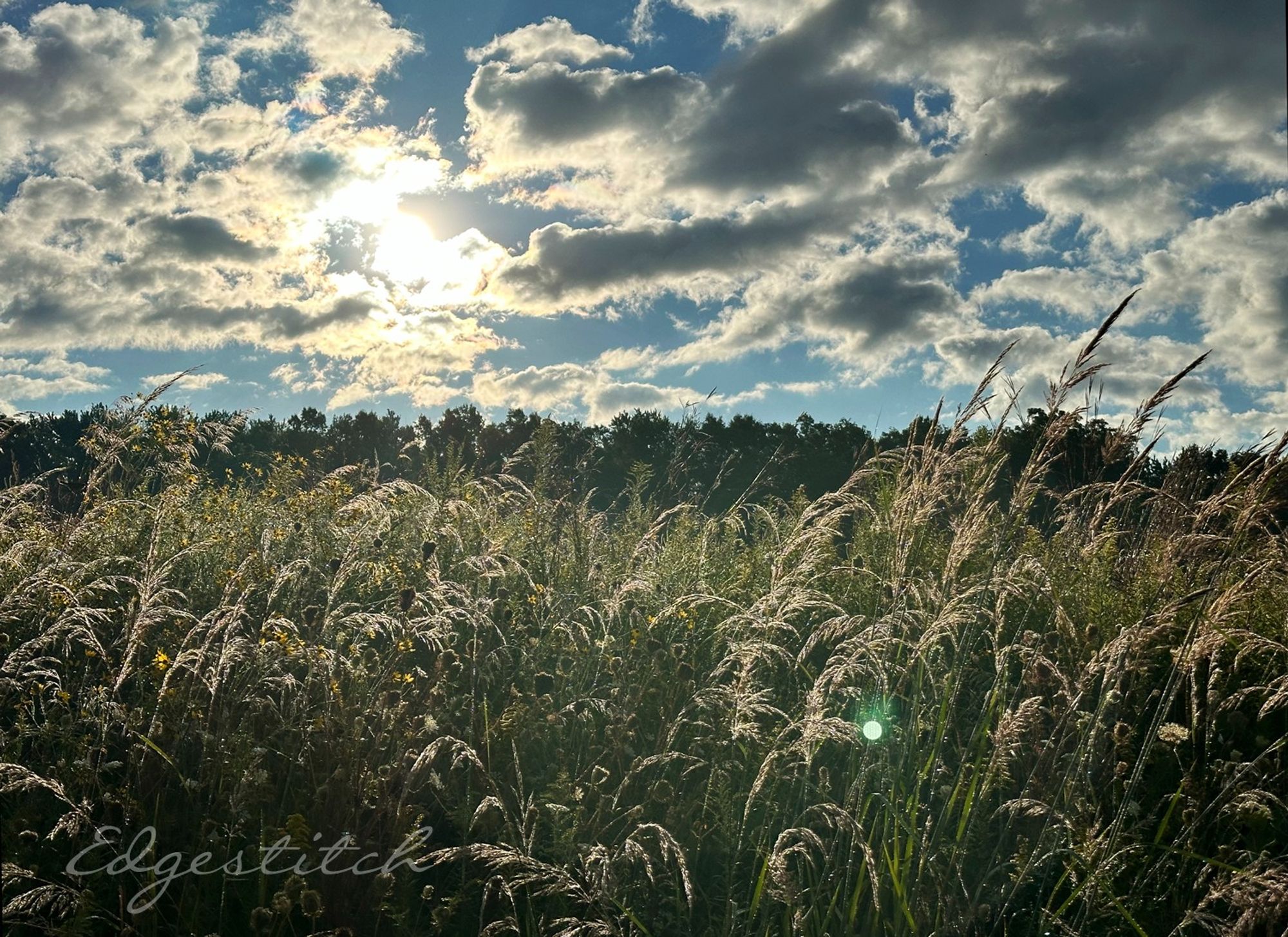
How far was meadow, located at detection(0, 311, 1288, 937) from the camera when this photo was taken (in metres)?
2.57

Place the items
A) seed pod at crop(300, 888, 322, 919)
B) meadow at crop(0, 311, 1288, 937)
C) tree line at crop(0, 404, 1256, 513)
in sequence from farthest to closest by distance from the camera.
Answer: tree line at crop(0, 404, 1256, 513) < meadow at crop(0, 311, 1288, 937) < seed pod at crop(300, 888, 322, 919)

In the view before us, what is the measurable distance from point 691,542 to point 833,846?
384cm

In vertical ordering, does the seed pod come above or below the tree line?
below

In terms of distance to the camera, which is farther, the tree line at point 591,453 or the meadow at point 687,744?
the tree line at point 591,453

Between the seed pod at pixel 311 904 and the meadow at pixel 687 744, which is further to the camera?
the meadow at pixel 687 744

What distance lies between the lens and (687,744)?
3.73 metres

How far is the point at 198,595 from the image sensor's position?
4.52m

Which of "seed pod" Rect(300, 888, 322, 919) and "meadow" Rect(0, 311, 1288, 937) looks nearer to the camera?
"seed pod" Rect(300, 888, 322, 919)

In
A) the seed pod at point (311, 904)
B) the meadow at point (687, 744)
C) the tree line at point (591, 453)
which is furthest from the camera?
the tree line at point (591, 453)

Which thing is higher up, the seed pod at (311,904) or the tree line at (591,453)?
the tree line at (591,453)

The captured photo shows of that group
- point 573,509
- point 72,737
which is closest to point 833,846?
point 72,737

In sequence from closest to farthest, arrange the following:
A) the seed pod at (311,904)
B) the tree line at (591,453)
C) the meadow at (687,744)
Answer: the seed pod at (311,904), the meadow at (687,744), the tree line at (591,453)

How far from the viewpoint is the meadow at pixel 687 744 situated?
257cm

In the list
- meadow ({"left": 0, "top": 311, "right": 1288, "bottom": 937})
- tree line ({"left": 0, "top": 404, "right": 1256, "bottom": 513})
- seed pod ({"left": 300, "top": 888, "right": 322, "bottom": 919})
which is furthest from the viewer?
tree line ({"left": 0, "top": 404, "right": 1256, "bottom": 513})
